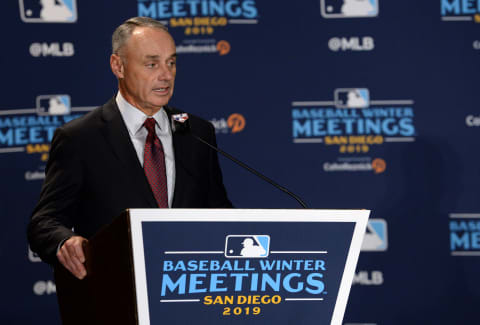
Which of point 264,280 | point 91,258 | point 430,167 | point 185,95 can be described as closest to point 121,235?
point 91,258

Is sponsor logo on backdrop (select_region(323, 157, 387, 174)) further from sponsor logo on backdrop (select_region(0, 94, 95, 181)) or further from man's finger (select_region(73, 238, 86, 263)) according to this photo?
man's finger (select_region(73, 238, 86, 263))

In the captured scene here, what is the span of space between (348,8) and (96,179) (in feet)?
8.19

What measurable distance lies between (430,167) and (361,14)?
1.08 meters

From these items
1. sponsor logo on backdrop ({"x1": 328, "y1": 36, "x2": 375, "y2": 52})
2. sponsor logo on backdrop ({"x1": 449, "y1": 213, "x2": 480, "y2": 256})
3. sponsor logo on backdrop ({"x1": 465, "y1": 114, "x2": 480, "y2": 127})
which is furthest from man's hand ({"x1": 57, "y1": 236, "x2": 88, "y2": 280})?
sponsor logo on backdrop ({"x1": 465, "y1": 114, "x2": 480, "y2": 127})

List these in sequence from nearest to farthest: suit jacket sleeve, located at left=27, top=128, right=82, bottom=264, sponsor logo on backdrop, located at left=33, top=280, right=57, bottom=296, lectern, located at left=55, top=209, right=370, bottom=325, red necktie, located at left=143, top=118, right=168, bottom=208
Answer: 1. lectern, located at left=55, top=209, right=370, bottom=325
2. suit jacket sleeve, located at left=27, top=128, right=82, bottom=264
3. red necktie, located at left=143, top=118, right=168, bottom=208
4. sponsor logo on backdrop, located at left=33, top=280, right=57, bottom=296

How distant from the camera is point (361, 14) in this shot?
12.6ft

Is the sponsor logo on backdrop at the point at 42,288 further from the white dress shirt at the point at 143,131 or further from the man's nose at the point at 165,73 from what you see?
the man's nose at the point at 165,73

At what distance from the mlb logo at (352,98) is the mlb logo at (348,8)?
0.49 metres

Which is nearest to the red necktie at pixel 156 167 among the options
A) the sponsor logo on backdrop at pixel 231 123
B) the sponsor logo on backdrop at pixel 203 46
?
the sponsor logo on backdrop at pixel 231 123

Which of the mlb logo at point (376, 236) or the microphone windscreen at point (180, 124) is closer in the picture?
the microphone windscreen at point (180, 124)

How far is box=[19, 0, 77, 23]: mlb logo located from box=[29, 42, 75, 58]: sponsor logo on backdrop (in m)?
0.15

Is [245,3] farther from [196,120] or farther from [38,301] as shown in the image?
[38,301]

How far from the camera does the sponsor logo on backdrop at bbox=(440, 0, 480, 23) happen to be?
3820 mm

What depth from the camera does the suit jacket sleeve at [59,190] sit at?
179 centimetres
